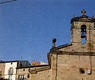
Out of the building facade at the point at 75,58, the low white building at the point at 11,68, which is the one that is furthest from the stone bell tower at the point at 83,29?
the low white building at the point at 11,68

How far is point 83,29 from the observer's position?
24109 millimetres

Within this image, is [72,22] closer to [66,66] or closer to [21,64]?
[66,66]

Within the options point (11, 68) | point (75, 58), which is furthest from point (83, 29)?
point (11, 68)

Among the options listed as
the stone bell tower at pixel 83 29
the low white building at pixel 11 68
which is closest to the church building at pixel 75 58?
the stone bell tower at pixel 83 29

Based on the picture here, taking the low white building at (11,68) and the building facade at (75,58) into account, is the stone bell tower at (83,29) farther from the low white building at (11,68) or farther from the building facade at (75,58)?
the low white building at (11,68)

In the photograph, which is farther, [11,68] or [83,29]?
[11,68]

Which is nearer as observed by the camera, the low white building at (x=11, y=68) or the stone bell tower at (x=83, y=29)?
the stone bell tower at (x=83, y=29)

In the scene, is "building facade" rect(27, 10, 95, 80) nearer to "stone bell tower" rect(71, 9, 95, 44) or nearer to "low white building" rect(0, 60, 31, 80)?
"stone bell tower" rect(71, 9, 95, 44)

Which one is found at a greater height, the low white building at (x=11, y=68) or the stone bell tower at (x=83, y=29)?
the stone bell tower at (x=83, y=29)

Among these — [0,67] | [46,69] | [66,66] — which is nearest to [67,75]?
[66,66]

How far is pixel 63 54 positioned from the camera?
895 inches

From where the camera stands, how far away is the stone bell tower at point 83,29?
2342 centimetres

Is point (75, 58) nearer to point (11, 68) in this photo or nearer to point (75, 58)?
point (75, 58)

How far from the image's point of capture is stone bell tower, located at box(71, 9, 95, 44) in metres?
23.4
